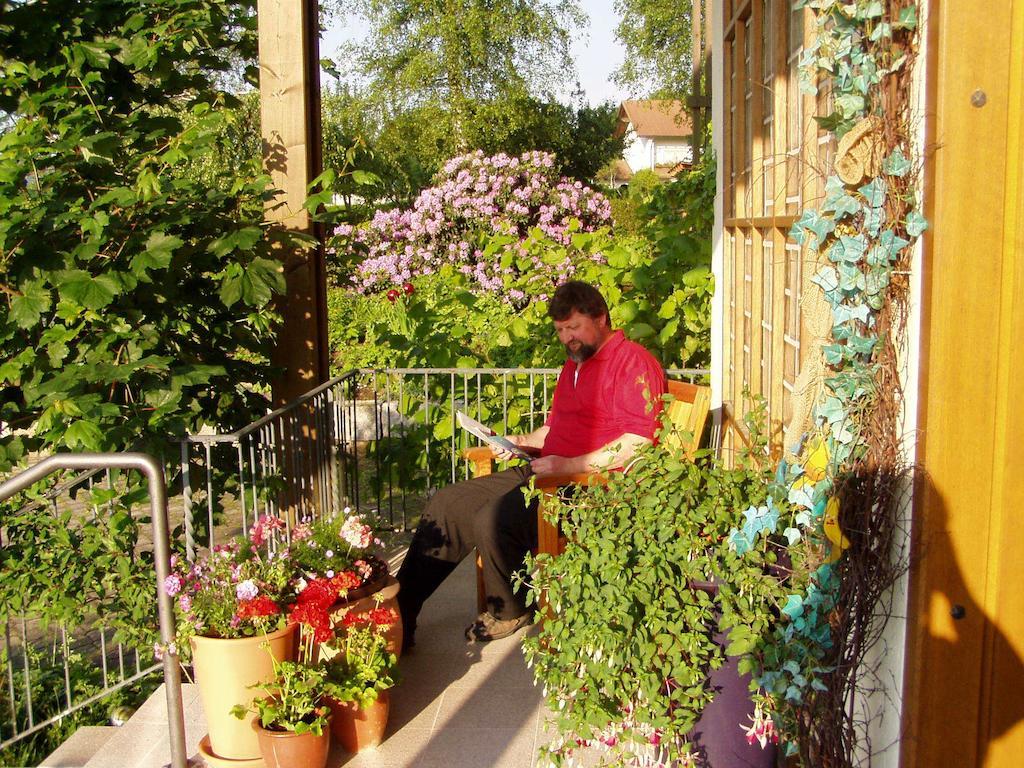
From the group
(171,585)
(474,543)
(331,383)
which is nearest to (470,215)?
(331,383)

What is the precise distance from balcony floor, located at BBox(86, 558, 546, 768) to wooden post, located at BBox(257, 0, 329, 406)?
1212 mm

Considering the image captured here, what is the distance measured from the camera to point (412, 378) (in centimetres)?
590

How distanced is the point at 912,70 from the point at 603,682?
145 cm

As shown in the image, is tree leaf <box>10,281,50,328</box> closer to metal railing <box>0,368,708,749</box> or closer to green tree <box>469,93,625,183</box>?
metal railing <box>0,368,708,749</box>

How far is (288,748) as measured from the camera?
285 centimetres

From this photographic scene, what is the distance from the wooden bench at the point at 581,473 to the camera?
3680 millimetres

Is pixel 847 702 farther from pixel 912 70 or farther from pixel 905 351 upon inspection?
pixel 912 70

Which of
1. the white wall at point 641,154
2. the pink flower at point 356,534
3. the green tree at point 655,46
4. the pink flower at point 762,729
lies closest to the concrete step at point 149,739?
the pink flower at point 356,534

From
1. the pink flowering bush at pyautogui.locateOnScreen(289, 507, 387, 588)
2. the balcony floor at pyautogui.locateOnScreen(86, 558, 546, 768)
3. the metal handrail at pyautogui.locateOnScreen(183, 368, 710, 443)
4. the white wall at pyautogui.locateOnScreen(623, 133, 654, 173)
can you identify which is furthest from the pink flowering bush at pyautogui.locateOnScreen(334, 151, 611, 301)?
the white wall at pyautogui.locateOnScreen(623, 133, 654, 173)

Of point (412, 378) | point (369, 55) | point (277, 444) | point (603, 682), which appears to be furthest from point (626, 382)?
point (369, 55)

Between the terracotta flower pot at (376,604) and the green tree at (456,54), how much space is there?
1781 centimetres

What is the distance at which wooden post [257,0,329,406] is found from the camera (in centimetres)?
399

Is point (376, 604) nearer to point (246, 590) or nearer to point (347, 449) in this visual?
point (246, 590)

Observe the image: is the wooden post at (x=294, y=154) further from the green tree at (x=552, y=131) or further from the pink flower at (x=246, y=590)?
the green tree at (x=552, y=131)
